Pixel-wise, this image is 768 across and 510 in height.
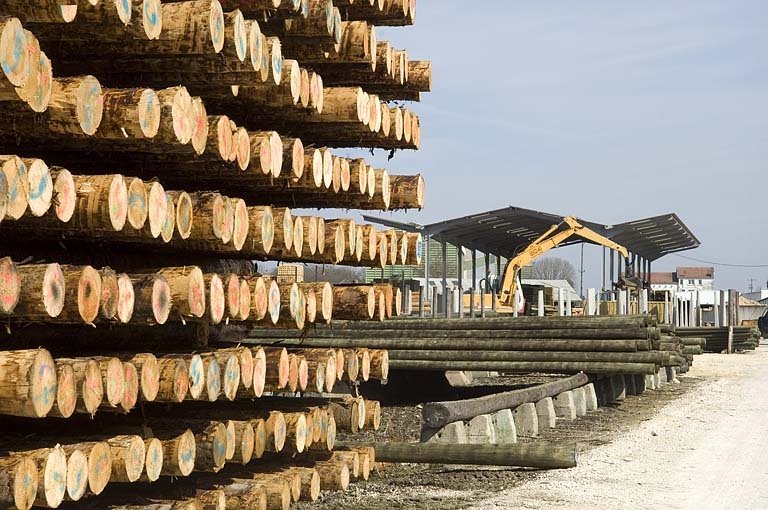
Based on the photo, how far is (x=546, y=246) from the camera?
36594mm

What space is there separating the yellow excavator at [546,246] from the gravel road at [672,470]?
17644mm

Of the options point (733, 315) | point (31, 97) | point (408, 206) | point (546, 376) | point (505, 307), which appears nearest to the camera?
point (31, 97)

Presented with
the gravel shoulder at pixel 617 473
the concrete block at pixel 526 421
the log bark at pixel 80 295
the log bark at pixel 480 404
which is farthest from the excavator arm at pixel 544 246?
the log bark at pixel 80 295

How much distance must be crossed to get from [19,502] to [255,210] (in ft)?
9.14

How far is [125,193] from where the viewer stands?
5.98 meters

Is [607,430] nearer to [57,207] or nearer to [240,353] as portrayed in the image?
[240,353]

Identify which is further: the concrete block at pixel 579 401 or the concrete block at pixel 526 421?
the concrete block at pixel 579 401

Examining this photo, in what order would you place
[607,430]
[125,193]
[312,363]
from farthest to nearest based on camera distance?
1. [607,430]
2. [312,363]
3. [125,193]

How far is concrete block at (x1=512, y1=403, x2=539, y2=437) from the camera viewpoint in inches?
557

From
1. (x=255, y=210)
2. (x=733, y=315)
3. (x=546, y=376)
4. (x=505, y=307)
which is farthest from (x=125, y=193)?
(x=733, y=315)

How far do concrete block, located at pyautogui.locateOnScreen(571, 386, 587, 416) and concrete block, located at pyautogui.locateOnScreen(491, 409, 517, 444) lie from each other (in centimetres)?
355

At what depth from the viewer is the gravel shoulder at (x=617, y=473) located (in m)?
9.48

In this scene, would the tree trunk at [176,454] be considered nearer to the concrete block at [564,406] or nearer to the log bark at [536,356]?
the concrete block at [564,406]

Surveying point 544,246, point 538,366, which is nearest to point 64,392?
point 538,366
